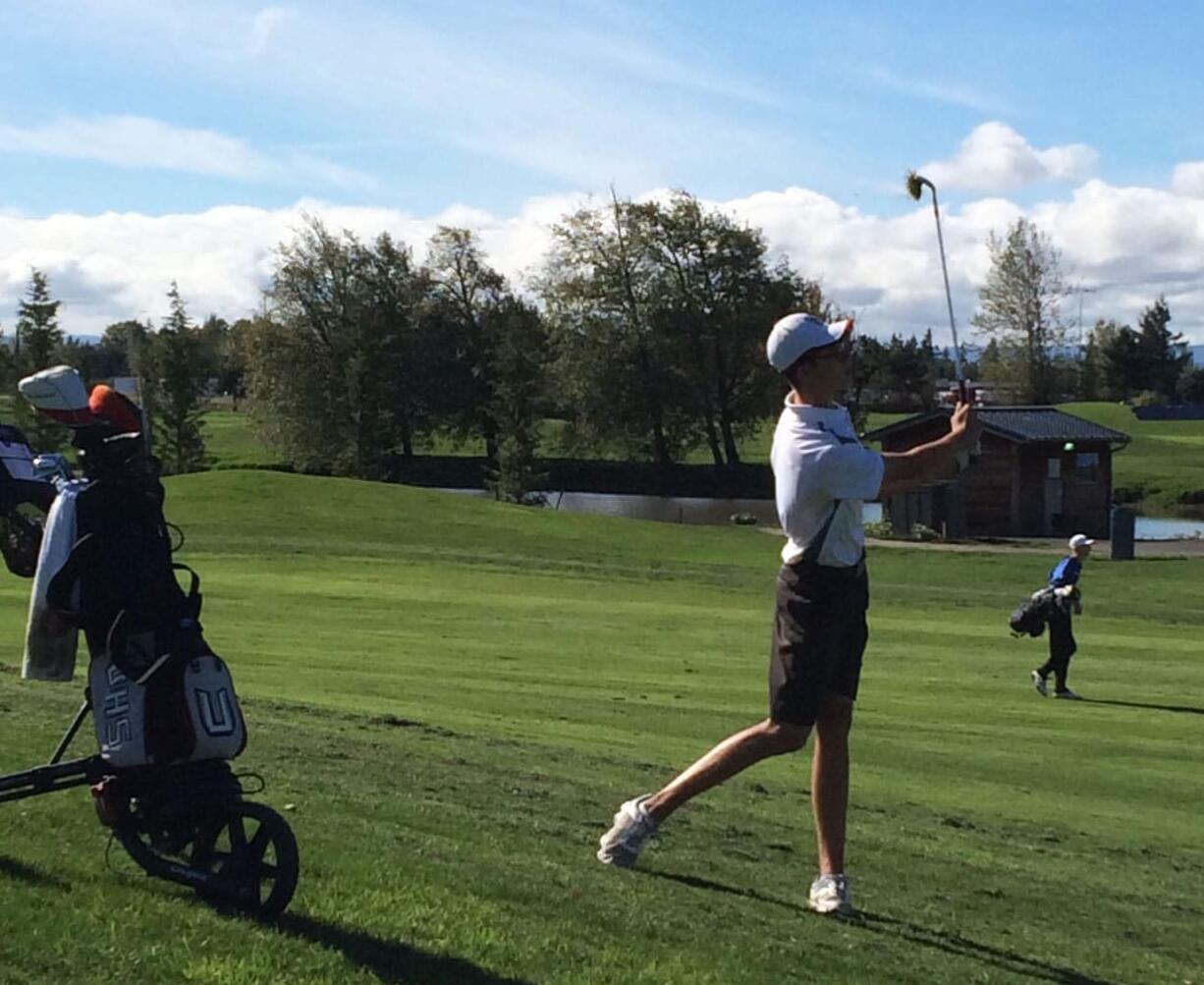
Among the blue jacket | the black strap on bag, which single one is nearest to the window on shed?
the blue jacket

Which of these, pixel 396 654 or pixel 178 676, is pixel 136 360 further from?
pixel 178 676

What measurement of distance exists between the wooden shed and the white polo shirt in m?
47.4

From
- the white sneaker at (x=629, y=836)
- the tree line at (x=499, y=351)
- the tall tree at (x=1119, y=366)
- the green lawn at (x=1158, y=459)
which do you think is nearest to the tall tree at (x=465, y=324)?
the tree line at (x=499, y=351)

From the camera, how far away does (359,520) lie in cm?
3972

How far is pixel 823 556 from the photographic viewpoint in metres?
5.88

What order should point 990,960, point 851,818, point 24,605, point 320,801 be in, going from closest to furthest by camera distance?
point 990,960
point 320,801
point 851,818
point 24,605

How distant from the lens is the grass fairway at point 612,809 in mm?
5000

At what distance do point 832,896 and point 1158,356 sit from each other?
401ft

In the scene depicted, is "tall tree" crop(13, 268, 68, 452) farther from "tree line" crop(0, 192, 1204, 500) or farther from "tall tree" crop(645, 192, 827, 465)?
"tall tree" crop(645, 192, 827, 465)

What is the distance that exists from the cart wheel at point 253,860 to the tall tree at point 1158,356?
4753 inches

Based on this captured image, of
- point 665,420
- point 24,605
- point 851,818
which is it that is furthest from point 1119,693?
point 665,420

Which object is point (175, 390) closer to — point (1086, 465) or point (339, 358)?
point (339, 358)

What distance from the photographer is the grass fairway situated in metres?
5.00

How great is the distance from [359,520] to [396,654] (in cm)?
2371
